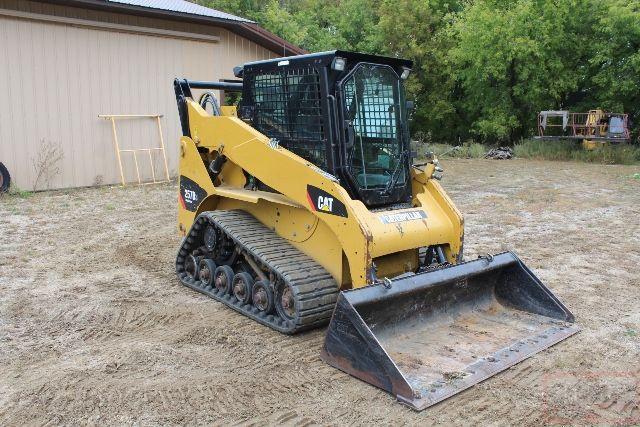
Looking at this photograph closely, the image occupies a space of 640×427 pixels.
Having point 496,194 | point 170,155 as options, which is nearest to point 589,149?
point 496,194

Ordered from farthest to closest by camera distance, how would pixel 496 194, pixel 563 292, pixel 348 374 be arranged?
pixel 496 194
pixel 563 292
pixel 348 374

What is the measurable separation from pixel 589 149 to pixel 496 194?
886 cm

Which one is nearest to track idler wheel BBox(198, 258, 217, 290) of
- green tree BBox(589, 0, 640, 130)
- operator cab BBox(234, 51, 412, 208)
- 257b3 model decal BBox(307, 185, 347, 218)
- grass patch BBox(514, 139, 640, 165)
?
operator cab BBox(234, 51, 412, 208)

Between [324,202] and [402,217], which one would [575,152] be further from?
[324,202]

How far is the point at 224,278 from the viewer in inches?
227

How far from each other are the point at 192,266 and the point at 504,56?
64.1 feet

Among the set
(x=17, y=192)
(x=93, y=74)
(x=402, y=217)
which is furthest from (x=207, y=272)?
(x=93, y=74)

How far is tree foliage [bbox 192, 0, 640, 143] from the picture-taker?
843 inches

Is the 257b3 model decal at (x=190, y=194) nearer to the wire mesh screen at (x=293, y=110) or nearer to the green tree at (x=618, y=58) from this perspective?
the wire mesh screen at (x=293, y=110)

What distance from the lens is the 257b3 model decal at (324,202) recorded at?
4.78 metres

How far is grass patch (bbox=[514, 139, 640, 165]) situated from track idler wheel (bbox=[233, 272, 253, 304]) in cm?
1662

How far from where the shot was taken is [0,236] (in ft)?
27.6

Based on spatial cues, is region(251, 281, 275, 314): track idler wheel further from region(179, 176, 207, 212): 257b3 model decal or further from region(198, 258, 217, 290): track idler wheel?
region(179, 176, 207, 212): 257b3 model decal

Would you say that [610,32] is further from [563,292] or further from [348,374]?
[348,374]
